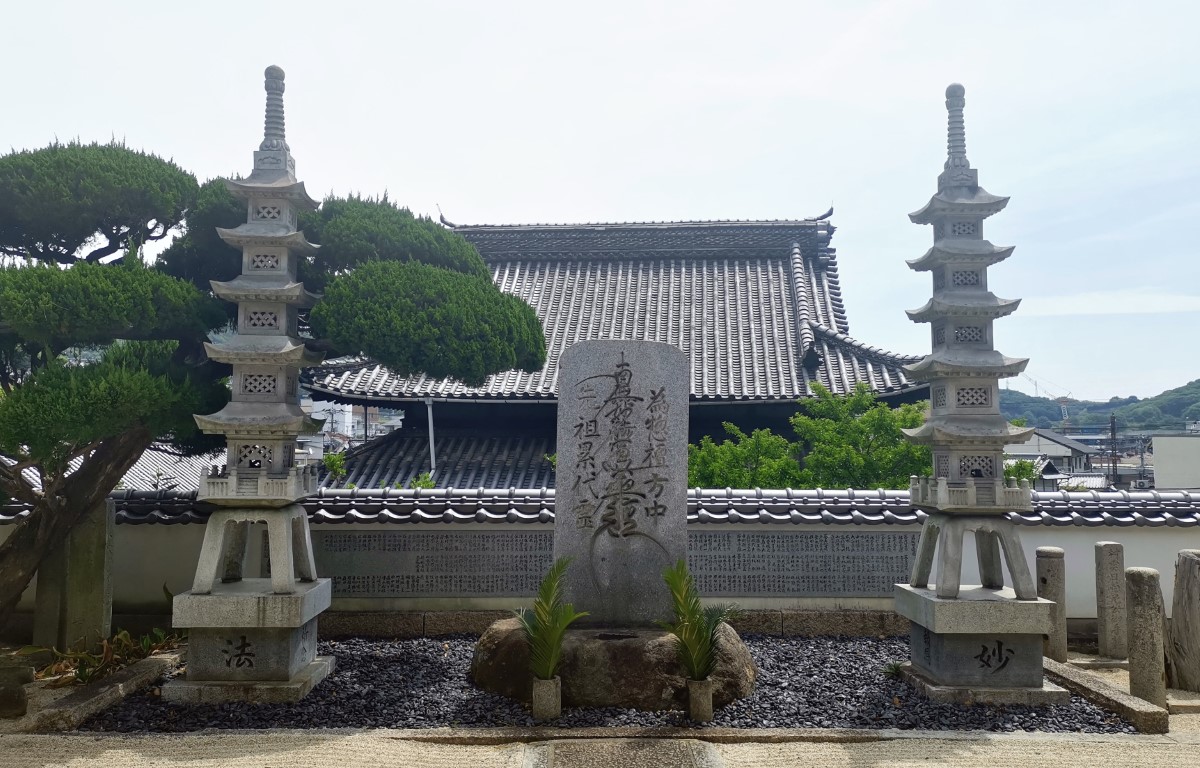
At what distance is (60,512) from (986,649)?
802 centimetres

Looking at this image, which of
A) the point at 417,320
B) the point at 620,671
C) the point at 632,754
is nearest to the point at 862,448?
the point at 620,671

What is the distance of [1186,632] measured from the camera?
291 inches

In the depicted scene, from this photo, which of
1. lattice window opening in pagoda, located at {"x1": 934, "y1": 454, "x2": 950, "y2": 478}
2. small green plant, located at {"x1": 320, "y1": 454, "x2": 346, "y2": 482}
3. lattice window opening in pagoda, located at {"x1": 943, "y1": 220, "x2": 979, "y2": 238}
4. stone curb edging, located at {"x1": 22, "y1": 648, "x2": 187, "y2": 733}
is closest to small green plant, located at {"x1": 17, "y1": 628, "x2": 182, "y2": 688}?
stone curb edging, located at {"x1": 22, "y1": 648, "x2": 187, "y2": 733}

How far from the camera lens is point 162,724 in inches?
240

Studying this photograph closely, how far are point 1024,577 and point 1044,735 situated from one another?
123 cm

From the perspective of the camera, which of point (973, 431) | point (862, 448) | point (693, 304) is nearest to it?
point (973, 431)

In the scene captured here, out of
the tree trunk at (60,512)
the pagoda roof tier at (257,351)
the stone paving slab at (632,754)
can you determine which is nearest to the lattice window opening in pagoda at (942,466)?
the stone paving slab at (632,754)

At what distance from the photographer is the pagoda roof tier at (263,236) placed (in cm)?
706

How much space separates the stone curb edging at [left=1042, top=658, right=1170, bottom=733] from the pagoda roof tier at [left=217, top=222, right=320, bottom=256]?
728 cm

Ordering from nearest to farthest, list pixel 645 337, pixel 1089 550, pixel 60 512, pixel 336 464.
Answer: pixel 60 512
pixel 1089 550
pixel 336 464
pixel 645 337

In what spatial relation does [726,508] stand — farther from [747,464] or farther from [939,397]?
[939,397]

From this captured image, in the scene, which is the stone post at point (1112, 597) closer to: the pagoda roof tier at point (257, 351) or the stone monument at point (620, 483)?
the stone monument at point (620, 483)

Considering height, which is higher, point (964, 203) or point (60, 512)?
point (964, 203)

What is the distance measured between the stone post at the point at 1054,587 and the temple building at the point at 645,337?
4.00 meters
